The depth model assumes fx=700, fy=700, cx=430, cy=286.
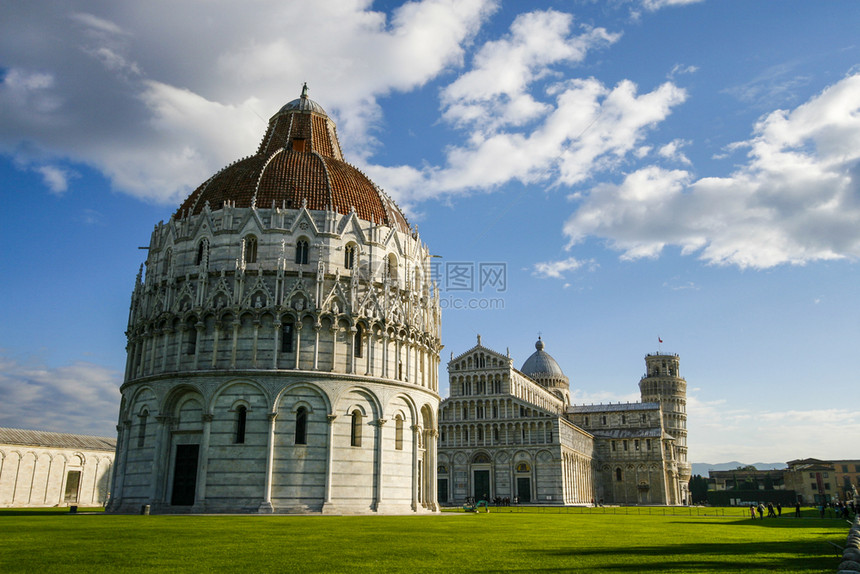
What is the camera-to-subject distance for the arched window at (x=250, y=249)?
46031mm

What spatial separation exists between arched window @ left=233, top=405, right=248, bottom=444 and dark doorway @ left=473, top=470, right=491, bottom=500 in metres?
60.8

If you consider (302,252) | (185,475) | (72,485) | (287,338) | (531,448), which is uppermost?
(302,252)

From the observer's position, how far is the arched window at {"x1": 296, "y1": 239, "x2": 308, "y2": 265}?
152 ft

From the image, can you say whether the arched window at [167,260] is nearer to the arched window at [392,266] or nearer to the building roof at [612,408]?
the arched window at [392,266]

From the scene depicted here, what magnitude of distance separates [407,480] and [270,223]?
63.2 ft

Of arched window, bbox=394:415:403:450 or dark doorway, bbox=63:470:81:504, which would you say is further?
dark doorway, bbox=63:470:81:504

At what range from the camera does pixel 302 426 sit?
42531mm

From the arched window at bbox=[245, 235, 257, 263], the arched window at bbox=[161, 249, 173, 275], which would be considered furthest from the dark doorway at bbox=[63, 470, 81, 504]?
the arched window at bbox=[245, 235, 257, 263]

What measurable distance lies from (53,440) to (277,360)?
53.0 meters

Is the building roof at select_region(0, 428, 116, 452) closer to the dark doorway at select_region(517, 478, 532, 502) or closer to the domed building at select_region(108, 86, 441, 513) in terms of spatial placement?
the domed building at select_region(108, 86, 441, 513)

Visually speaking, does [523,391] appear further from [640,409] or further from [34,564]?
[34,564]

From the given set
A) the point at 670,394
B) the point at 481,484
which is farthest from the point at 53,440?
the point at 670,394

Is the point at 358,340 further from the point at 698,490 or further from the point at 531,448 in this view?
the point at 698,490

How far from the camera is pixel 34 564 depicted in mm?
14359
